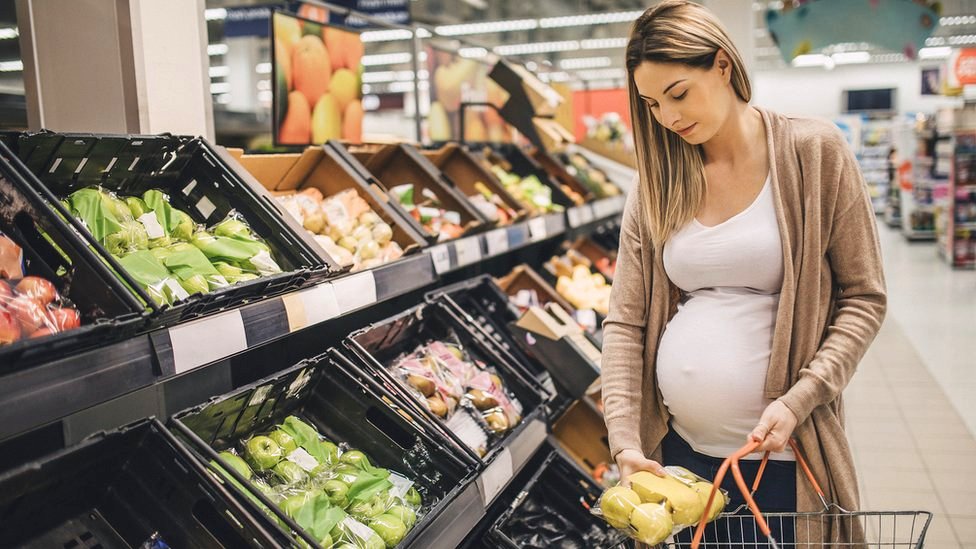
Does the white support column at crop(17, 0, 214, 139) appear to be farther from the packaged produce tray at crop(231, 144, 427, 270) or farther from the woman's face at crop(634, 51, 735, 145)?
the woman's face at crop(634, 51, 735, 145)

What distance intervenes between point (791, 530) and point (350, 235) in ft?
4.30

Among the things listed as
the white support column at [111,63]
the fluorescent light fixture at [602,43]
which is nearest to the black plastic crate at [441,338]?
the white support column at [111,63]

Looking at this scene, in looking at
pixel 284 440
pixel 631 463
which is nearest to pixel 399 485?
pixel 284 440

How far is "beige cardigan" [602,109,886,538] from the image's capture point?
1430 millimetres

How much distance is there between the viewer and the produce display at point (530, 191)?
364 cm

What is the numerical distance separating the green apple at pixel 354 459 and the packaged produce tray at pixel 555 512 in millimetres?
464

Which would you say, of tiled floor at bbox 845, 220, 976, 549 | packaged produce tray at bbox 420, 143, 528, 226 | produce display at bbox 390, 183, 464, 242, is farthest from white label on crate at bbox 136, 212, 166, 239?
tiled floor at bbox 845, 220, 976, 549

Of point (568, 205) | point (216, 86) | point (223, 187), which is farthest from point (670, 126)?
point (216, 86)

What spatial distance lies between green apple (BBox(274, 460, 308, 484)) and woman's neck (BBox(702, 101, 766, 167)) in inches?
40.9

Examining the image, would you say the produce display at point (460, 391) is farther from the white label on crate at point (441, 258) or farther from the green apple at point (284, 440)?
the green apple at point (284, 440)

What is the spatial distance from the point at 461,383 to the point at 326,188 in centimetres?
75

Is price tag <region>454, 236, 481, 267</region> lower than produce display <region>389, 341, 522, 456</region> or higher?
higher

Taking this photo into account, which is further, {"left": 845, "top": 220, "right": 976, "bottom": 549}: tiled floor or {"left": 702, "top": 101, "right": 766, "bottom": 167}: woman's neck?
{"left": 845, "top": 220, "right": 976, "bottom": 549}: tiled floor

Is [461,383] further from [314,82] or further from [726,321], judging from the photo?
[314,82]
